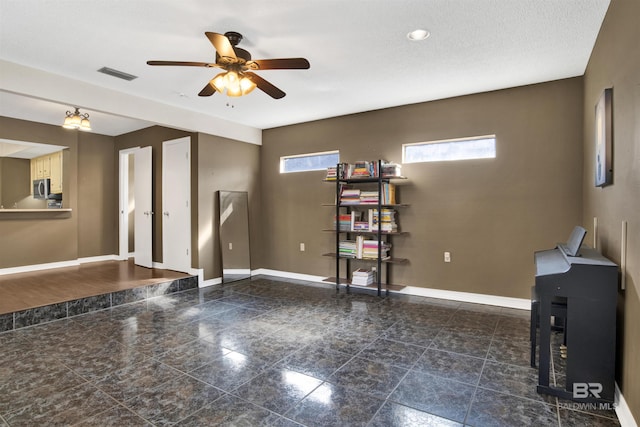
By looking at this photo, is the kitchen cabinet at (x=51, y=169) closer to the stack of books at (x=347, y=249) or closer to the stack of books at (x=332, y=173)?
the stack of books at (x=332, y=173)

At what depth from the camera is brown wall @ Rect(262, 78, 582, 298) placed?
367 cm

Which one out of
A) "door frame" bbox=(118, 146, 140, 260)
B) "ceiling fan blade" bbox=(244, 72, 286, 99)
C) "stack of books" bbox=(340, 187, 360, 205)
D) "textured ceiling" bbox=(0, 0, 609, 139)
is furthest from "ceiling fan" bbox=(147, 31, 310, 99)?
"door frame" bbox=(118, 146, 140, 260)

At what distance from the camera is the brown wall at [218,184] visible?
5.11 meters

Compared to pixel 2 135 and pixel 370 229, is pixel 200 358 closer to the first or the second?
pixel 370 229

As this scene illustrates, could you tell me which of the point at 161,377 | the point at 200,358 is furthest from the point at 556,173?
the point at 161,377

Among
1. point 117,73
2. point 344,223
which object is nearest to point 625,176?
point 344,223

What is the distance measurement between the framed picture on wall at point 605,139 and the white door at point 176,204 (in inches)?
192

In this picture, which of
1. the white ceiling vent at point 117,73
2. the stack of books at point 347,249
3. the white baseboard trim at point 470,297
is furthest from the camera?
the stack of books at point 347,249

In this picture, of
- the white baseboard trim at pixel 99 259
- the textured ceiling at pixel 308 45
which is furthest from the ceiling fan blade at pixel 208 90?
the white baseboard trim at pixel 99 259

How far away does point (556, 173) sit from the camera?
3674 mm

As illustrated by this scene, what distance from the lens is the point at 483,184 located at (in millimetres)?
4070

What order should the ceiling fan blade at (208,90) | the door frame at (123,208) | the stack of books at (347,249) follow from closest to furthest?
the ceiling fan blade at (208,90)
the stack of books at (347,249)
the door frame at (123,208)

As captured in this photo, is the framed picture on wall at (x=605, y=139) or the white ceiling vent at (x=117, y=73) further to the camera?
the white ceiling vent at (x=117, y=73)

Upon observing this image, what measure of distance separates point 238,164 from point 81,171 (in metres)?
3.01
